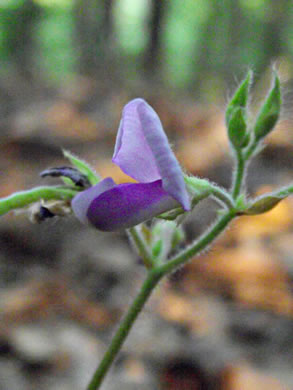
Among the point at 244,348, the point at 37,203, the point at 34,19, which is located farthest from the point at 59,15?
the point at 37,203

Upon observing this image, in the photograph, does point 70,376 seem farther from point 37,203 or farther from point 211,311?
point 37,203

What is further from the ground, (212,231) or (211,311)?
(212,231)

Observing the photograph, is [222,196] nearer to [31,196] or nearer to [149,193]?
[149,193]

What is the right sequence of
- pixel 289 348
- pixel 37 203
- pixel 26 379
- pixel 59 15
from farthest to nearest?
pixel 59 15 < pixel 289 348 < pixel 26 379 < pixel 37 203

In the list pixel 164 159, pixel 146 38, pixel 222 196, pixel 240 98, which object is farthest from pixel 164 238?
pixel 146 38

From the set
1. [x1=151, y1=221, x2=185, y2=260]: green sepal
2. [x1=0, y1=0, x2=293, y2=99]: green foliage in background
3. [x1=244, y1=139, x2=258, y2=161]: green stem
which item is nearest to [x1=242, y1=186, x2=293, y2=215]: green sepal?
[x1=244, y1=139, x2=258, y2=161]: green stem

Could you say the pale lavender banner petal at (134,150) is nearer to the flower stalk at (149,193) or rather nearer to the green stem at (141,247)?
the flower stalk at (149,193)
